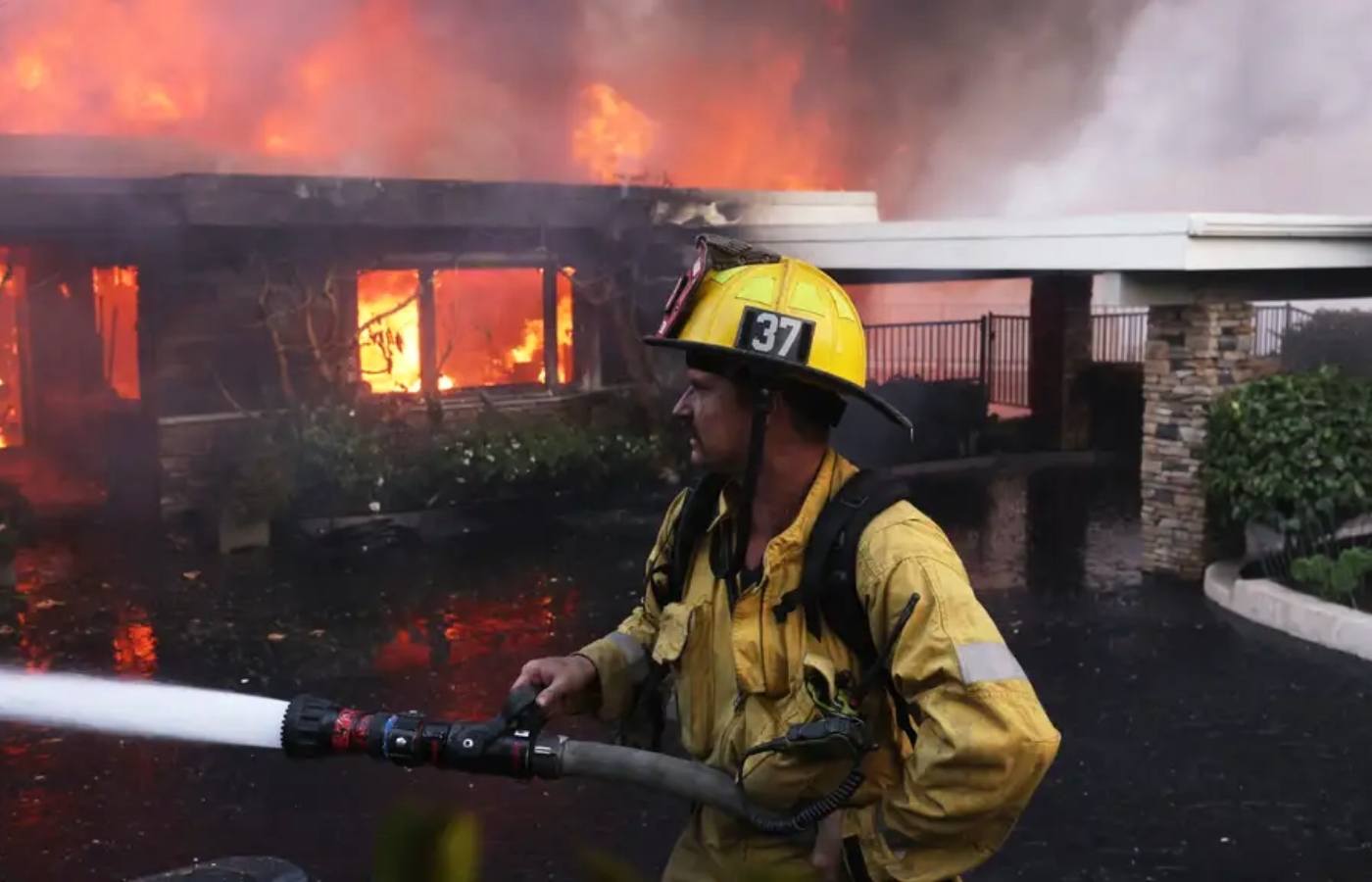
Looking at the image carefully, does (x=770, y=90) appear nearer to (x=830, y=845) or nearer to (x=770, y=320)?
(x=770, y=320)

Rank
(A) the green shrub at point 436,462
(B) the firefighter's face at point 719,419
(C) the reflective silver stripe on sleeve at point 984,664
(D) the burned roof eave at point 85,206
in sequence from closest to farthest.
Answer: (C) the reflective silver stripe on sleeve at point 984,664 → (B) the firefighter's face at point 719,419 → (D) the burned roof eave at point 85,206 → (A) the green shrub at point 436,462

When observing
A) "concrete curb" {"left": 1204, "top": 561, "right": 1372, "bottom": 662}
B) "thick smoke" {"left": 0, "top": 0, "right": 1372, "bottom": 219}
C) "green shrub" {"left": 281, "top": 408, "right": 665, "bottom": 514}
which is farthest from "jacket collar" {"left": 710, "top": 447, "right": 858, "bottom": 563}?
"thick smoke" {"left": 0, "top": 0, "right": 1372, "bottom": 219}

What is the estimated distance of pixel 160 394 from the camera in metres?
11.2

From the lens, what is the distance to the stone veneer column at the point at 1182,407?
8883 mm

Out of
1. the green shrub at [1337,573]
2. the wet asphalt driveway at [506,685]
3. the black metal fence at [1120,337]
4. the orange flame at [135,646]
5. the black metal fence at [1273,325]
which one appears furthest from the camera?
the black metal fence at [1120,337]

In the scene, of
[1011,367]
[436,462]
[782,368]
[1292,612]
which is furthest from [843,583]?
[1011,367]

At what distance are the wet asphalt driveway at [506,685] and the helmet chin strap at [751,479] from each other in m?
0.70

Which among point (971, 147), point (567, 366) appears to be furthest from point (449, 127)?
point (971, 147)

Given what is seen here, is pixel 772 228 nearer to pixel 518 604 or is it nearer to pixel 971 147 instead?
pixel 518 604

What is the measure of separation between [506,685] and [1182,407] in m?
5.09

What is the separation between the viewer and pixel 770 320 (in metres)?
2.23

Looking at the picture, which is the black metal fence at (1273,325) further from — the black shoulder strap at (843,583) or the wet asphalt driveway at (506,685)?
the black shoulder strap at (843,583)

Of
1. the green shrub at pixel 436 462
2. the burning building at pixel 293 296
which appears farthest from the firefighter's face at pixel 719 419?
the burning building at pixel 293 296

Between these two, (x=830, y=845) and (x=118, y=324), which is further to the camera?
(x=118, y=324)
